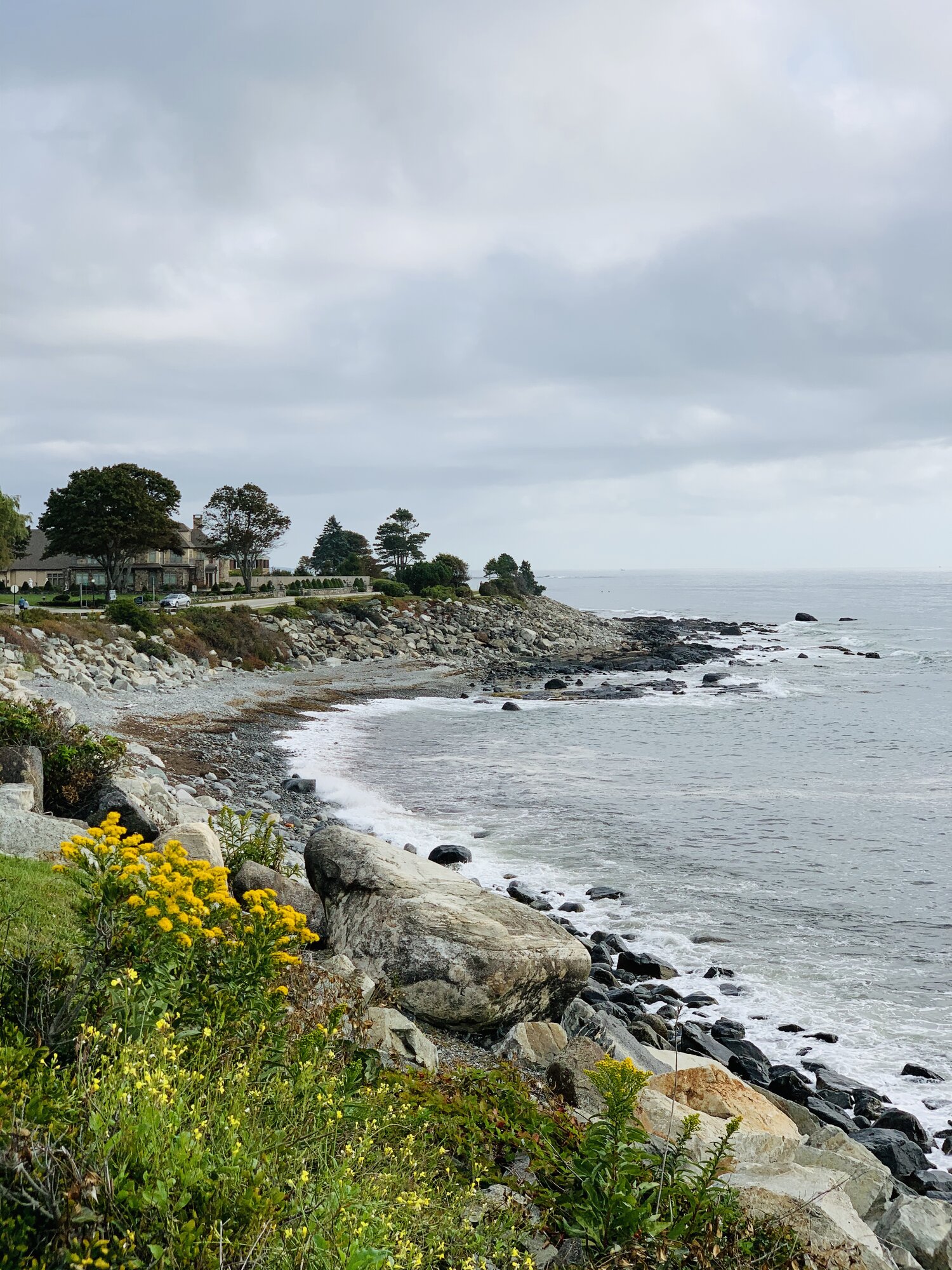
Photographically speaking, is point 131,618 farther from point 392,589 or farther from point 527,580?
point 527,580

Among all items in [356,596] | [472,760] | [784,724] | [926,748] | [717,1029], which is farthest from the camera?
[356,596]

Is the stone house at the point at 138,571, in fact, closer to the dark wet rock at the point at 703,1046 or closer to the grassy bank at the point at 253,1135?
the dark wet rock at the point at 703,1046

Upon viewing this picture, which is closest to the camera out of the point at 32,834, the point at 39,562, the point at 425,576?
the point at 32,834

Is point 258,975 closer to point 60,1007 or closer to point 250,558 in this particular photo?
point 60,1007

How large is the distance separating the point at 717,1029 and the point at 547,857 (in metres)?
6.51

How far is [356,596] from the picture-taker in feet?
218

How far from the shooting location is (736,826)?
18766 mm

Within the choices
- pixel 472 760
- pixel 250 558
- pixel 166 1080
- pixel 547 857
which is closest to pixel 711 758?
pixel 472 760

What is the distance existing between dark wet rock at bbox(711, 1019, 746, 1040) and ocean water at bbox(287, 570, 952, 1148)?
7.3 inches

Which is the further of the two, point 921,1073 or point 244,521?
point 244,521

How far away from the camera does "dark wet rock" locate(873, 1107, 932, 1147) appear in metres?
8.23

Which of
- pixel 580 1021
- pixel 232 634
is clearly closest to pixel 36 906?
pixel 580 1021

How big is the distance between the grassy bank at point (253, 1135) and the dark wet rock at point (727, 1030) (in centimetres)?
476

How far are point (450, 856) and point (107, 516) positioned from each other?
2270 inches
